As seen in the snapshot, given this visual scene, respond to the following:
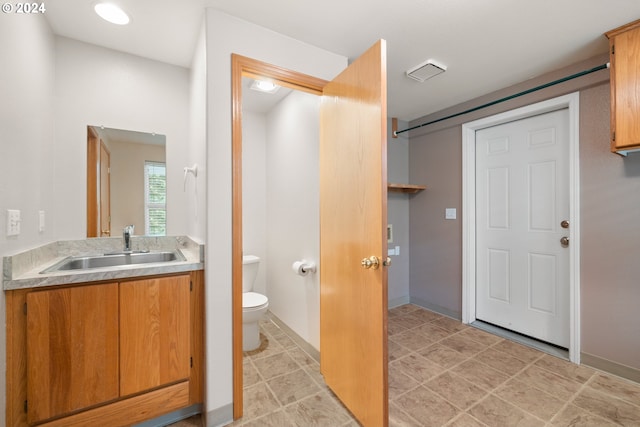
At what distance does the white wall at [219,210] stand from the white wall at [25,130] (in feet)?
2.68

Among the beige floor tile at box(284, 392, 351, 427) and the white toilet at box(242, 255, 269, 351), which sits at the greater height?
the white toilet at box(242, 255, 269, 351)

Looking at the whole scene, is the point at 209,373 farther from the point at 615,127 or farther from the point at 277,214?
the point at 615,127

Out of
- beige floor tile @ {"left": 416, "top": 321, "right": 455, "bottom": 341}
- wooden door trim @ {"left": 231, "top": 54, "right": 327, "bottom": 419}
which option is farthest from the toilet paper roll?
beige floor tile @ {"left": 416, "top": 321, "right": 455, "bottom": 341}

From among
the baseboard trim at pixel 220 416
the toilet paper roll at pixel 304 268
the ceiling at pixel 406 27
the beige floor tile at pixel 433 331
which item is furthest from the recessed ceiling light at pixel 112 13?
the beige floor tile at pixel 433 331

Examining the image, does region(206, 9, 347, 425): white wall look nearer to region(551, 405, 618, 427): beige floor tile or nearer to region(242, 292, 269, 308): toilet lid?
region(242, 292, 269, 308): toilet lid

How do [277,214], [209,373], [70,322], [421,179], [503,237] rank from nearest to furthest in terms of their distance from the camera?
[70,322]
[209,373]
[503,237]
[277,214]
[421,179]

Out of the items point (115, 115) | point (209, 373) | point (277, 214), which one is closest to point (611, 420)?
point (209, 373)

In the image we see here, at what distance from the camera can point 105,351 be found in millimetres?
1361

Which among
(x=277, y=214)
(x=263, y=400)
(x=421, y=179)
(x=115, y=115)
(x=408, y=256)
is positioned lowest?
(x=263, y=400)

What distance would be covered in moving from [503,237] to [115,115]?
11.8ft

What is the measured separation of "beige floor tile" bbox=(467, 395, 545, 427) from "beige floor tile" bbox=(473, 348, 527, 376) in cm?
41

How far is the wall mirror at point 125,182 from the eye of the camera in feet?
6.25

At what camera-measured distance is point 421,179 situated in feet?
10.8

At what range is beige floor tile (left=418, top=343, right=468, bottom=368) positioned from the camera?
2096 millimetres
